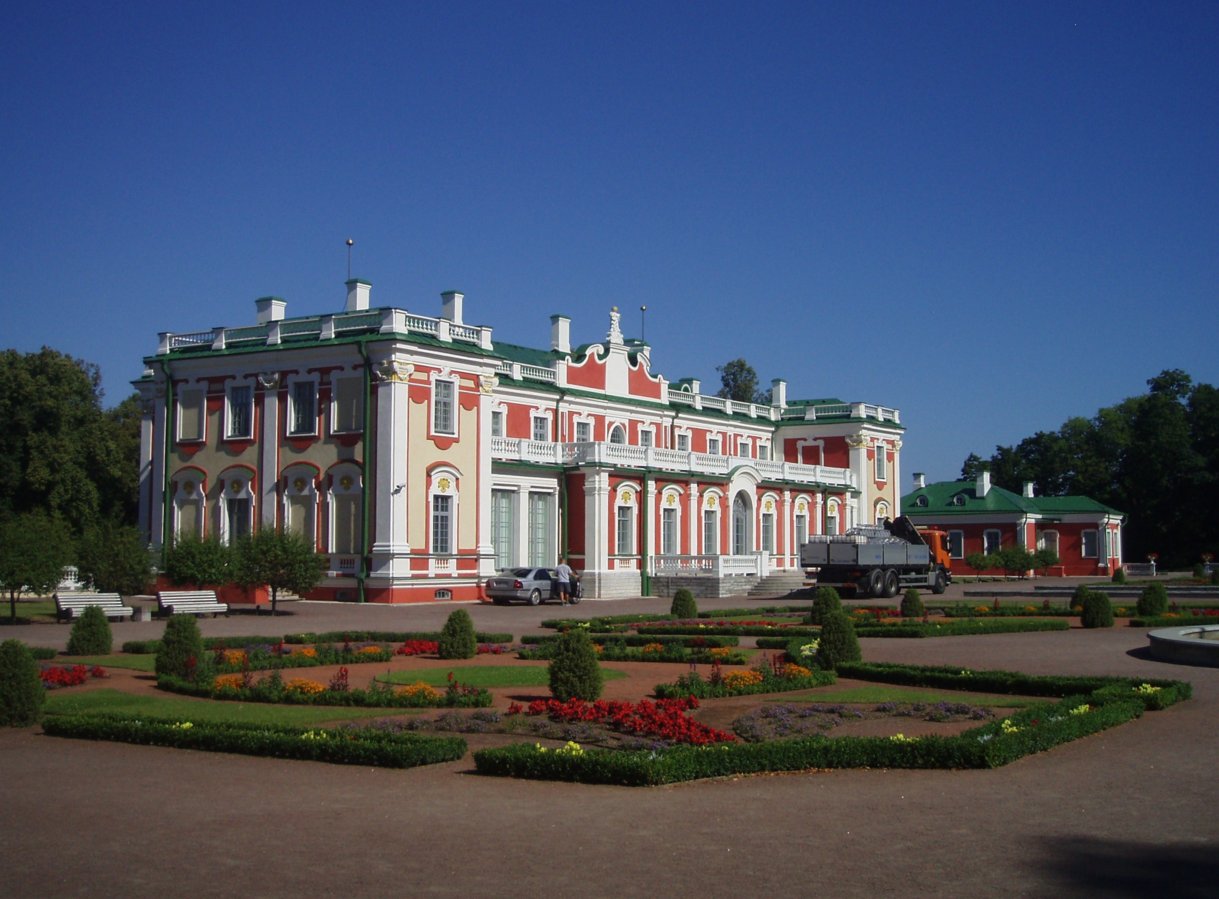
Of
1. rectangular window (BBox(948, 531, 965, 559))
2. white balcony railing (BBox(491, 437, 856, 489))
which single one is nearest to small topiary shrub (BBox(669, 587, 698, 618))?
white balcony railing (BBox(491, 437, 856, 489))

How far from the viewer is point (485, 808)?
1001 cm

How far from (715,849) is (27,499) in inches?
2021

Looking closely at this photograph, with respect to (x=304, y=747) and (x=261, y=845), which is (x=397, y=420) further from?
(x=261, y=845)

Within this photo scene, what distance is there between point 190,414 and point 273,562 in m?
13.1

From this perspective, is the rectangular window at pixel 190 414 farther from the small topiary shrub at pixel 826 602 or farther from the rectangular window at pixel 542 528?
the small topiary shrub at pixel 826 602

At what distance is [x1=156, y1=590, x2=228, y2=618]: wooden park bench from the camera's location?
33.2 m

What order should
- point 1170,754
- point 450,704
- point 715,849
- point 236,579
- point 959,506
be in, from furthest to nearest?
point 959,506, point 236,579, point 450,704, point 1170,754, point 715,849

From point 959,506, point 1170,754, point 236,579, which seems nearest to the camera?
point 1170,754

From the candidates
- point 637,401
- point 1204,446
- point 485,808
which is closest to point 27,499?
point 637,401

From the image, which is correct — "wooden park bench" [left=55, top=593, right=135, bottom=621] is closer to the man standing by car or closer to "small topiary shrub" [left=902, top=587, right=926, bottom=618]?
the man standing by car

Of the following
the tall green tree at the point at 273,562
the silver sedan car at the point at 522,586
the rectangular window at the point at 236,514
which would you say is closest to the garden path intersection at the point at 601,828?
the tall green tree at the point at 273,562

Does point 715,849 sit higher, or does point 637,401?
point 637,401

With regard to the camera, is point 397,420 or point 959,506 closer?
point 397,420

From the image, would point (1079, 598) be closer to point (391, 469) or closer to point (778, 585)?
point (778, 585)
